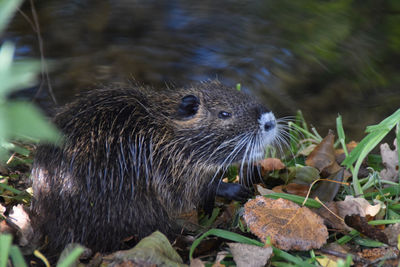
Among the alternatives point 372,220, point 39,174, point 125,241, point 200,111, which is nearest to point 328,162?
point 372,220

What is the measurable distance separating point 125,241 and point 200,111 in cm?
107

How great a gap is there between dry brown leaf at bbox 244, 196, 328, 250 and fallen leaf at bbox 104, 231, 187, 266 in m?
0.47

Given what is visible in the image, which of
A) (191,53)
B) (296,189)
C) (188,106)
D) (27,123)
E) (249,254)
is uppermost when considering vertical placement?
(27,123)

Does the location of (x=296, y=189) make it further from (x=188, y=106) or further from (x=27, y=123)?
(x=27, y=123)

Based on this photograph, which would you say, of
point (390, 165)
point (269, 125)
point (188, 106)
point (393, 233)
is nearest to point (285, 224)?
point (393, 233)

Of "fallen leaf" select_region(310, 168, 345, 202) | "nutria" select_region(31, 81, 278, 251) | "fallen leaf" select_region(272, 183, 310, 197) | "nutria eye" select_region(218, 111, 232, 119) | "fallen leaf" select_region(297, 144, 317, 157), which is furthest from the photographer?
"fallen leaf" select_region(297, 144, 317, 157)

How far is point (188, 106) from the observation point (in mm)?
3342

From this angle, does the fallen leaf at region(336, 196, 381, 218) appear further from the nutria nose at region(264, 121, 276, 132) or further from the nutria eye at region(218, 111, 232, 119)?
the nutria eye at region(218, 111, 232, 119)

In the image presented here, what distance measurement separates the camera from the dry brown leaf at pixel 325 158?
3480 mm

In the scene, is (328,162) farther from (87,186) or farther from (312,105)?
(312,105)

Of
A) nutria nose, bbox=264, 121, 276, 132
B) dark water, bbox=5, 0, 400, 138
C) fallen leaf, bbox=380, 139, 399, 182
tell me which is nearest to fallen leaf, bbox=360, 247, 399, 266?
fallen leaf, bbox=380, 139, 399, 182

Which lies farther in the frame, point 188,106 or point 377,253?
point 188,106

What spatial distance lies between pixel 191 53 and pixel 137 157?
3.97 meters

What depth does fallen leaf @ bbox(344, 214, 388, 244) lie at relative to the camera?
102 inches
